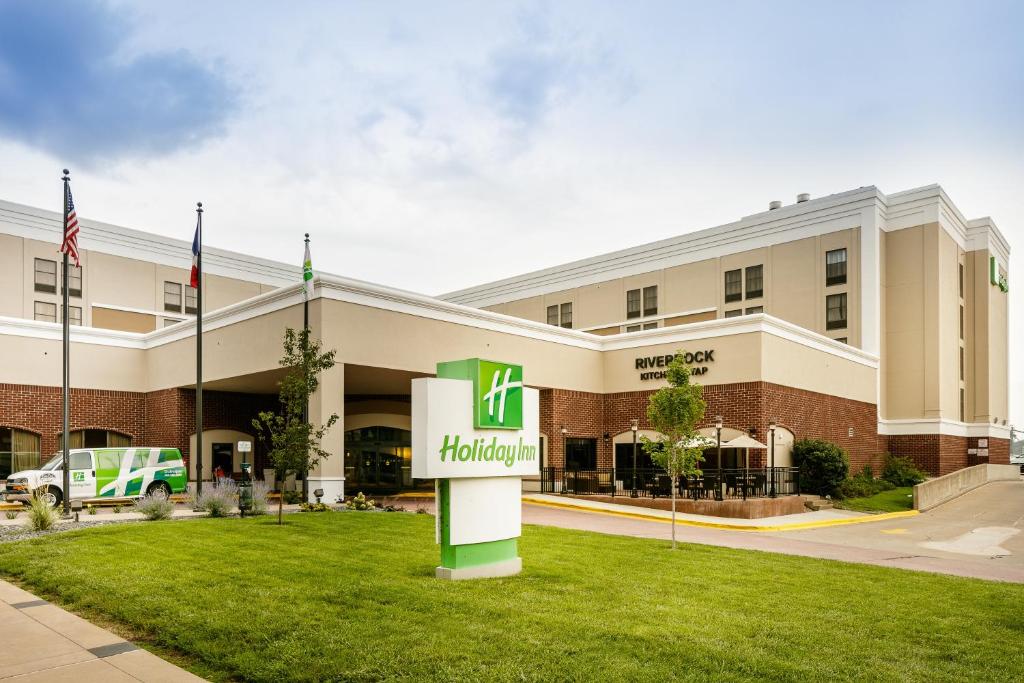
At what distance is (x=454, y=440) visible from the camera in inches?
451

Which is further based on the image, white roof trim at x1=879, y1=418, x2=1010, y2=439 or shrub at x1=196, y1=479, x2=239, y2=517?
white roof trim at x1=879, y1=418, x2=1010, y2=439

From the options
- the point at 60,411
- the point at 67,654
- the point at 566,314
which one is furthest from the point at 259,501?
the point at 566,314

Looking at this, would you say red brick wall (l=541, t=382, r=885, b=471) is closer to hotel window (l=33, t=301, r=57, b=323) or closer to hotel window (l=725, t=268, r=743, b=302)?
hotel window (l=725, t=268, r=743, b=302)

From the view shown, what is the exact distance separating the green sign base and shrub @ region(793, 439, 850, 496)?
22.8m

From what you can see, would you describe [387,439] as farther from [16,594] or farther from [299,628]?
[299,628]

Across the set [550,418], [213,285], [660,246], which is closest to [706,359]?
[550,418]

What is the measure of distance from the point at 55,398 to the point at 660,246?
117ft

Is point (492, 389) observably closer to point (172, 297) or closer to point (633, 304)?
point (633, 304)

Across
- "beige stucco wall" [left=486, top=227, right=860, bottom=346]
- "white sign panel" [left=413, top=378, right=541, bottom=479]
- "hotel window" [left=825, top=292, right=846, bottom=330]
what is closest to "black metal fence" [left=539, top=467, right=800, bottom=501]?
"white sign panel" [left=413, top=378, right=541, bottom=479]

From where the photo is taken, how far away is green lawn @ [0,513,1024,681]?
7312mm

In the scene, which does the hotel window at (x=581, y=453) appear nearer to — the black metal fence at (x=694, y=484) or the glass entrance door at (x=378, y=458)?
the black metal fence at (x=694, y=484)

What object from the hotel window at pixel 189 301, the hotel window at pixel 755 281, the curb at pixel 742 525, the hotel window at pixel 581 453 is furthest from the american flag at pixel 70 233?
the hotel window at pixel 755 281

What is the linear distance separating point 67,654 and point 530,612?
4803 millimetres

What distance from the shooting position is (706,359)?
33469 mm
